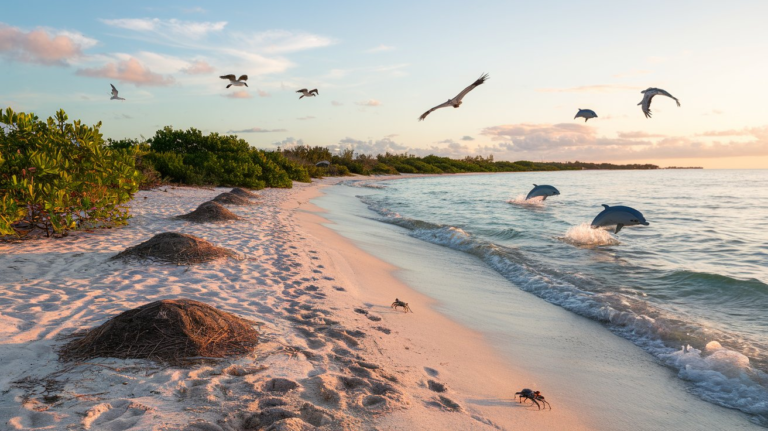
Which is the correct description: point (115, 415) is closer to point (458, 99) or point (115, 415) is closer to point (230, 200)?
point (458, 99)

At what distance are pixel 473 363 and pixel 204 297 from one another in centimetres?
327

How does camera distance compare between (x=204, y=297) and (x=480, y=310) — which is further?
(x=480, y=310)

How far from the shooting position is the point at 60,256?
6664 mm

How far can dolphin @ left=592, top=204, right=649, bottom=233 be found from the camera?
30.8ft

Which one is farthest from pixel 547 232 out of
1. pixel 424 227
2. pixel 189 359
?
pixel 189 359

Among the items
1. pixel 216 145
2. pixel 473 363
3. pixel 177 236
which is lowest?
pixel 473 363

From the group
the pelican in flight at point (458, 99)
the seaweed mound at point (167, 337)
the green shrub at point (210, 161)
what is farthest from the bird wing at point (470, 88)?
the green shrub at point (210, 161)

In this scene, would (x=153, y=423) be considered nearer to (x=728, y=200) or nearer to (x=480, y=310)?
(x=480, y=310)

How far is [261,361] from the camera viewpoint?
11.9 feet

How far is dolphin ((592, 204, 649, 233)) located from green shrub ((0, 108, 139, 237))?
10.7 meters

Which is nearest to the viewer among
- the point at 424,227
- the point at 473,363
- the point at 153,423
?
the point at 153,423

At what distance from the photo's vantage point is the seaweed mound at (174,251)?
655 cm

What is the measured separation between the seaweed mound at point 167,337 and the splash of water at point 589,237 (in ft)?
31.4

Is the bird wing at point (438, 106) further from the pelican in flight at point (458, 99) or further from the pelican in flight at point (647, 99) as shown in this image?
the pelican in flight at point (647, 99)
